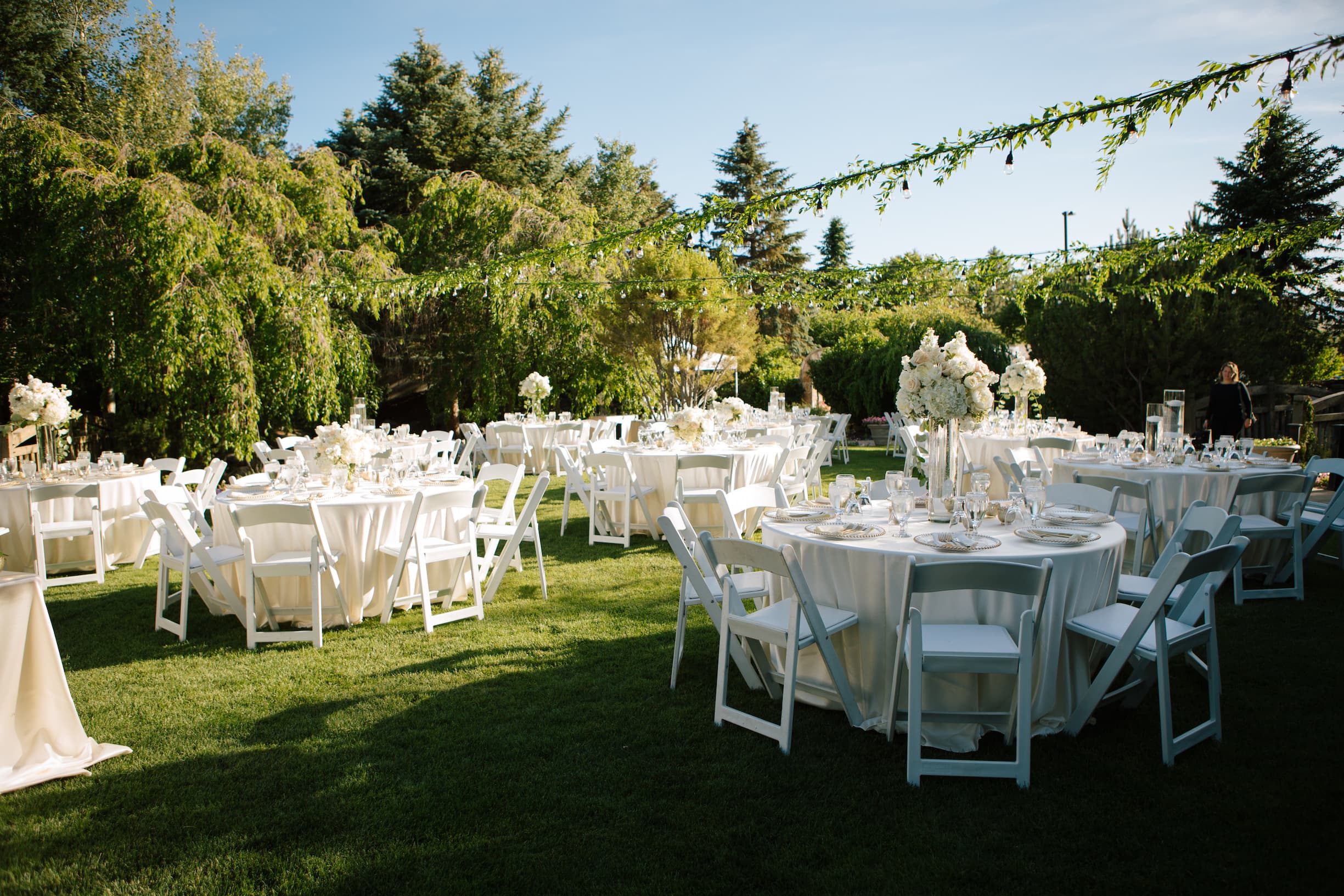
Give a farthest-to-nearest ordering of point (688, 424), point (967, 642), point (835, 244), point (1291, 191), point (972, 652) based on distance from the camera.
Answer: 1. point (835, 244)
2. point (1291, 191)
3. point (688, 424)
4. point (967, 642)
5. point (972, 652)

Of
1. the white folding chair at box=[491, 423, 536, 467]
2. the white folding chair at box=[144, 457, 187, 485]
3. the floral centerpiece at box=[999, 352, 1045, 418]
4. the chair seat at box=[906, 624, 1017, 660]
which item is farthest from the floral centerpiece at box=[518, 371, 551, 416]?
the chair seat at box=[906, 624, 1017, 660]

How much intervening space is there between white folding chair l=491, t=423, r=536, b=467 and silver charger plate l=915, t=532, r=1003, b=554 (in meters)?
10.8

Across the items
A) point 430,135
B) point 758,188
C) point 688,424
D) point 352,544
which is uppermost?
point 758,188

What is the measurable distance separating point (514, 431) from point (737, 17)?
890cm

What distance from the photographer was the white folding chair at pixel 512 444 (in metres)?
14.3

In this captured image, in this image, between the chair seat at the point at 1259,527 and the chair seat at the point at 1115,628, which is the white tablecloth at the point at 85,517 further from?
the chair seat at the point at 1259,527

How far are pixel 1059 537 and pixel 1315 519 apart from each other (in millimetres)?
4405

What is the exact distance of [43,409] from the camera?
7.84 m

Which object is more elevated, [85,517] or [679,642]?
[85,517]

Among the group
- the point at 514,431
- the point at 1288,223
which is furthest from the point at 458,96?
the point at 1288,223

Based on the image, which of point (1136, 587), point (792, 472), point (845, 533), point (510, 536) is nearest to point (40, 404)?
point (510, 536)

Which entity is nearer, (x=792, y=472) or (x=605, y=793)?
(x=605, y=793)

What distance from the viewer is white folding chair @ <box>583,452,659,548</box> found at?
820 cm

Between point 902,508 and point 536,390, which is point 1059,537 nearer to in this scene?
point 902,508
